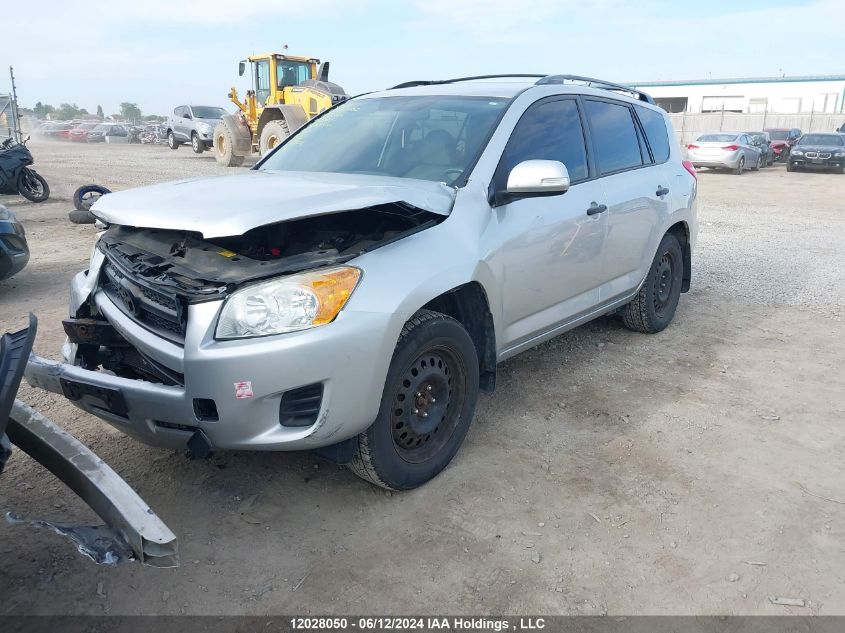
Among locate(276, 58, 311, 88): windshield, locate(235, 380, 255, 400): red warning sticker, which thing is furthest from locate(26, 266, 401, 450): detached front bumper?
locate(276, 58, 311, 88): windshield

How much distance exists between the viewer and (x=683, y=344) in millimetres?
5273

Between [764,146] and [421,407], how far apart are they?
87.3 ft

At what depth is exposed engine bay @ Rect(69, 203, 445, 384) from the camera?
259 cm

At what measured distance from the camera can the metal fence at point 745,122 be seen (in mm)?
38281

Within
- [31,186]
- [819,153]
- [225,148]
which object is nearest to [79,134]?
[225,148]

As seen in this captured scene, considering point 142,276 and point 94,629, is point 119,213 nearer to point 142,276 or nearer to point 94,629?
point 142,276

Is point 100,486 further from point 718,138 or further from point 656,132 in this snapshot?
point 718,138

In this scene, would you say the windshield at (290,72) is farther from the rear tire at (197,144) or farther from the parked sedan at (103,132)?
the parked sedan at (103,132)

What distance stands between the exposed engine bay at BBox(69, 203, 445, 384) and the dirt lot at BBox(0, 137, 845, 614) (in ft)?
2.34

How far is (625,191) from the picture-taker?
4500 mm

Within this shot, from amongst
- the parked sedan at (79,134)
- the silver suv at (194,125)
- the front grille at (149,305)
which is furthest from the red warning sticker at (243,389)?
the parked sedan at (79,134)

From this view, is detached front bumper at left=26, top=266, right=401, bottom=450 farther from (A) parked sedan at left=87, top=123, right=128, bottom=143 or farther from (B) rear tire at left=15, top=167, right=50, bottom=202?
(A) parked sedan at left=87, top=123, right=128, bottom=143

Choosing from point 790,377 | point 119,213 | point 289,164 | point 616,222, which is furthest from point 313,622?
point 790,377

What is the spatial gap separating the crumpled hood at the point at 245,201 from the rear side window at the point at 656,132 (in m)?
2.49
